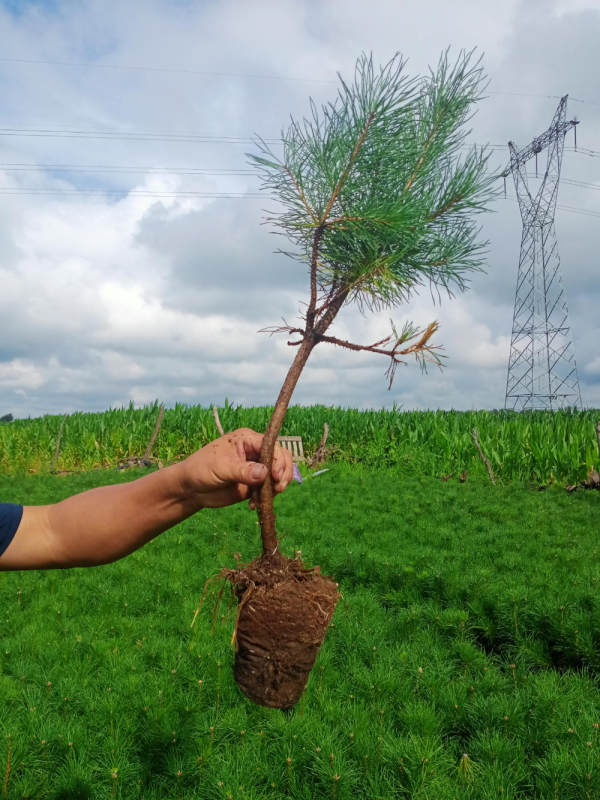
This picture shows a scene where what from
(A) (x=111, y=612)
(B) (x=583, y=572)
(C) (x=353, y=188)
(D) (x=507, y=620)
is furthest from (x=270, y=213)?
(B) (x=583, y=572)

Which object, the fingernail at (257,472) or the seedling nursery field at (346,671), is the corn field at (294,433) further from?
the fingernail at (257,472)

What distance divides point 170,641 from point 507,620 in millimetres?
2900

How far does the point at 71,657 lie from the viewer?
4898mm

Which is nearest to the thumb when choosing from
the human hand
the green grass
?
the human hand

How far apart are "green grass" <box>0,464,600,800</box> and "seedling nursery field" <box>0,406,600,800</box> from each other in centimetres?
2

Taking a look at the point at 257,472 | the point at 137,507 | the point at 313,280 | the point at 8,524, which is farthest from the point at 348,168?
the point at 8,524

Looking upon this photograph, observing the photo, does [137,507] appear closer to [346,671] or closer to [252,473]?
[252,473]

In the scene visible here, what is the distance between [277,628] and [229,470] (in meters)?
0.58

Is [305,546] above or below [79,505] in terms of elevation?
below

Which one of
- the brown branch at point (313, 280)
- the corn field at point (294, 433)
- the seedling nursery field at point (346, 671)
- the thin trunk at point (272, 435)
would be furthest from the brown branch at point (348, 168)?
the corn field at point (294, 433)

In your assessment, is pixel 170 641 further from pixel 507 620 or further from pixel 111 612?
pixel 507 620

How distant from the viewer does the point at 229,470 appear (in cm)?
196

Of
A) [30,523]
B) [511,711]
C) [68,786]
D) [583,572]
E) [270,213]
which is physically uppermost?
[270,213]

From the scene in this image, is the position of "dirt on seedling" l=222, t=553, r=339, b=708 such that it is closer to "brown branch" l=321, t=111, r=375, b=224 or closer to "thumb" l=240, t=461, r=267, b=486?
"thumb" l=240, t=461, r=267, b=486
